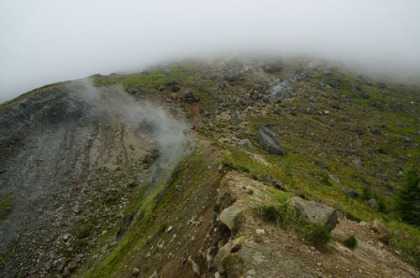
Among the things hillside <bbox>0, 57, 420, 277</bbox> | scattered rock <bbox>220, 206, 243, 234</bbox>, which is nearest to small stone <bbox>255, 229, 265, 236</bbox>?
hillside <bbox>0, 57, 420, 277</bbox>

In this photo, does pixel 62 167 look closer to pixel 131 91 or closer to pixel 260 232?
pixel 131 91

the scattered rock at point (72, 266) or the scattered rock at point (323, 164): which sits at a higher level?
the scattered rock at point (72, 266)

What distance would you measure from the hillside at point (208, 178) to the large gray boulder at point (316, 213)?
9cm

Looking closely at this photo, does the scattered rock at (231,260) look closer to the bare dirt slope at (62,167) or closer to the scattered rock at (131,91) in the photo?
the bare dirt slope at (62,167)

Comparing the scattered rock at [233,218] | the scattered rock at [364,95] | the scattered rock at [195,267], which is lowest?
the scattered rock at [364,95]

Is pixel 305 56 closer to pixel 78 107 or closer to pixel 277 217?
pixel 78 107

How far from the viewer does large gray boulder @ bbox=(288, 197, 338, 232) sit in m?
9.20

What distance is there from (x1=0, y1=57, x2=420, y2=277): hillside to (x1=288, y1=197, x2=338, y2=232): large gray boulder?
9 centimetres

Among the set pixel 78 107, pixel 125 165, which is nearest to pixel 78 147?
pixel 125 165

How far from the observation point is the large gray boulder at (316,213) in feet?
30.2

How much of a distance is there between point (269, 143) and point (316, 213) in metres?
27.7

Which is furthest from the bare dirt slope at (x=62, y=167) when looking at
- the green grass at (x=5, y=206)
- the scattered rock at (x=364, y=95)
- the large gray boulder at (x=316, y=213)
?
the scattered rock at (x=364, y=95)

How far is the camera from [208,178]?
16719 mm

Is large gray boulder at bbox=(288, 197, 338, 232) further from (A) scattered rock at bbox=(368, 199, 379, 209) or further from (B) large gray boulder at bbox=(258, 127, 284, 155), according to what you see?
(B) large gray boulder at bbox=(258, 127, 284, 155)
